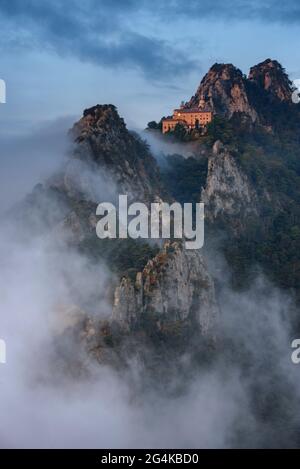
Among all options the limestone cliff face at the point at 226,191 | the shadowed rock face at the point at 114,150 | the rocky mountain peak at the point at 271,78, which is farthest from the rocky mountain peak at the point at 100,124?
the rocky mountain peak at the point at 271,78

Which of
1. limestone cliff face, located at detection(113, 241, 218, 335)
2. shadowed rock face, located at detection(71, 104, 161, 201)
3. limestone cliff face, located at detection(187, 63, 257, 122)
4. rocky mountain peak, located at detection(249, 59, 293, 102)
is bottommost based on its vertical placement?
limestone cliff face, located at detection(113, 241, 218, 335)

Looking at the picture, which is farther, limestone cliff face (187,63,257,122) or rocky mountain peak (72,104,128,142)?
limestone cliff face (187,63,257,122)

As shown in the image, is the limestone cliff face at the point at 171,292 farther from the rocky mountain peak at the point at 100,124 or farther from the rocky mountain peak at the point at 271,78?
the rocky mountain peak at the point at 271,78

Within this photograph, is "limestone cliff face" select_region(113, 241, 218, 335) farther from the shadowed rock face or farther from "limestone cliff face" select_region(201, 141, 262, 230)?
"limestone cliff face" select_region(201, 141, 262, 230)

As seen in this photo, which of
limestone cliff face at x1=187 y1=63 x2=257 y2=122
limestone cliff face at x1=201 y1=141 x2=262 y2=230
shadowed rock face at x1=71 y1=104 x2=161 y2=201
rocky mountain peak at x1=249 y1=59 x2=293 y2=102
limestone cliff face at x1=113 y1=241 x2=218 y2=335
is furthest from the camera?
rocky mountain peak at x1=249 y1=59 x2=293 y2=102

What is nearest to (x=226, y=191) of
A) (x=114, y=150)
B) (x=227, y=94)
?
(x=114, y=150)

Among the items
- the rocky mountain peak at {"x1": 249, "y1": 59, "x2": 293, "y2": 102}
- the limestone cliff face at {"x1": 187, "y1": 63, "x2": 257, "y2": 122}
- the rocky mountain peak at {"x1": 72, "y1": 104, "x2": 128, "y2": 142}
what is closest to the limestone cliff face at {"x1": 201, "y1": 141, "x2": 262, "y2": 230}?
the rocky mountain peak at {"x1": 72, "y1": 104, "x2": 128, "y2": 142}

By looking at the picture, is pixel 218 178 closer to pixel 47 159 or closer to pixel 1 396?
pixel 47 159

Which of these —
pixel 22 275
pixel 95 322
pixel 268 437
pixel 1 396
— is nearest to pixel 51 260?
pixel 22 275

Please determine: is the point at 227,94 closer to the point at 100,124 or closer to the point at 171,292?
the point at 100,124
